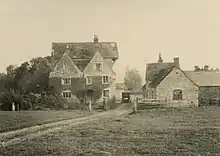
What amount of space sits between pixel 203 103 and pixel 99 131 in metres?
15.4

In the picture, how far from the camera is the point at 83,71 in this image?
2952cm

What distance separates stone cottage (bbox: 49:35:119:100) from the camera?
28719 mm

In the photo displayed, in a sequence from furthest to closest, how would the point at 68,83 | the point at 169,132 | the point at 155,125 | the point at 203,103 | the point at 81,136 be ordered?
the point at 68,83
the point at 203,103
the point at 155,125
the point at 169,132
the point at 81,136

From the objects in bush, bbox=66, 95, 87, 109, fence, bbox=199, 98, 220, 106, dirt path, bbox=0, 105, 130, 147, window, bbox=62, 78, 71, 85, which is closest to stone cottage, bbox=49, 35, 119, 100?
window, bbox=62, 78, 71, 85

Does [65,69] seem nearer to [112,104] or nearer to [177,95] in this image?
[112,104]

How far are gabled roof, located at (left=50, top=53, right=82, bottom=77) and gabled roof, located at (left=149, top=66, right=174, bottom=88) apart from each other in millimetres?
4466

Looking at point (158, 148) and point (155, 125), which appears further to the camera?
point (155, 125)

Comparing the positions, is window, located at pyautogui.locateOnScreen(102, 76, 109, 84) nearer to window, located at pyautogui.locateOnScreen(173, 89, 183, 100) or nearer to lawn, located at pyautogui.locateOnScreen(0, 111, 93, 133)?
window, located at pyautogui.locateOnScreen(173, 89, 183, 100)

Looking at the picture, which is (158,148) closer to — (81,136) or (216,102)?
(81,136)

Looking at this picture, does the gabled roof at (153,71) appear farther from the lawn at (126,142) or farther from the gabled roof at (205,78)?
the lawn at (126,142)

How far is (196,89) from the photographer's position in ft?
87.6

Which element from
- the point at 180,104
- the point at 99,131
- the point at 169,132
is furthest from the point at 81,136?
the point at 180,104

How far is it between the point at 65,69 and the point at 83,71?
1.11m

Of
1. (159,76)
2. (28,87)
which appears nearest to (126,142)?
(28,87)
